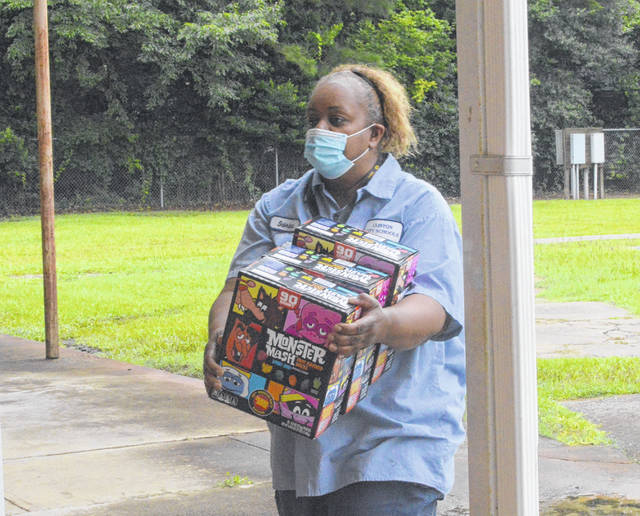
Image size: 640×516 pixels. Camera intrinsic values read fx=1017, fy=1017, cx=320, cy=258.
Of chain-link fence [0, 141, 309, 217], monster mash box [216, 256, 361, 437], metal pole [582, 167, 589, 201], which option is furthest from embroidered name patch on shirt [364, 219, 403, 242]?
metal pole [582, 167, 589, 201]

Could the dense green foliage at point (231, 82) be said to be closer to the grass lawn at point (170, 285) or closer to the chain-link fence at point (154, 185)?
the chain-link fence at point (154, 185)

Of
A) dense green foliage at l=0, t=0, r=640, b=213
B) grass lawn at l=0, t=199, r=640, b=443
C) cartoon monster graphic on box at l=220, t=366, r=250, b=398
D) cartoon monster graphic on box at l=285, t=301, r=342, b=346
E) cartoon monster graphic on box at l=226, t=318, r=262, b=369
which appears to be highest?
dense green foliage at l=0, t=0, r=640, b=213

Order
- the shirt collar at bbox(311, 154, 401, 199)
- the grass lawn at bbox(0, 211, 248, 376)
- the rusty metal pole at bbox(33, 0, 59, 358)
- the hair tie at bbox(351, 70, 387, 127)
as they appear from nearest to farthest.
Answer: the shirt collar at bbox(311, 154, 401, 199) → the hair tie at bbox(351, 70, 387, 127) → the rusty metal pole at bbox(33, 0, 59, 358) → the grass lawn at bbox(0, 211, 248, 376)

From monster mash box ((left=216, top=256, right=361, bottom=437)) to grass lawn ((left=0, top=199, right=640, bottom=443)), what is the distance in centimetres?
398

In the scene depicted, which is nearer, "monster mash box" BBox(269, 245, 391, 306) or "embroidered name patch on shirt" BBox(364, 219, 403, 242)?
"monster mash box" BBox(269, 245, 391, 306)

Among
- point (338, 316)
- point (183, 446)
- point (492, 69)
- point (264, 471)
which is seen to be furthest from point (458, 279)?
point (183, 446)

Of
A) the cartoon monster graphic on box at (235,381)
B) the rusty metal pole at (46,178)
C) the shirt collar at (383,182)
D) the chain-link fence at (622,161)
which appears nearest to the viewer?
the cartoon monster graphic on box at (235,381)

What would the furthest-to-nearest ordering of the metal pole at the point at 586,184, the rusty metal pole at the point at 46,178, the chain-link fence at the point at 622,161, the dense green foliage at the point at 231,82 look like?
the chain-link fence at the point at 622,161
the metal pole at the point at 586,184
the dense green foliage at the point at 231,82
the rusty metal pole at the point at 46,178

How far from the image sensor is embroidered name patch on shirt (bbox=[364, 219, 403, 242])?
245 cm

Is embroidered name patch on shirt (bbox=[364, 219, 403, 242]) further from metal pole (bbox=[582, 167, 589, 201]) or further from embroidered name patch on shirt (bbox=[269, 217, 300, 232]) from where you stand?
metal pole (bbox=[582, 167, 589, 201])

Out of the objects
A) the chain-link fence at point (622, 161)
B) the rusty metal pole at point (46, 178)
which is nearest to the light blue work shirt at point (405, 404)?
the rusty metal pole at point (46, 178)

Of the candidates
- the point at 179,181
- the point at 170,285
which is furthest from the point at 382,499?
the point at 179,181

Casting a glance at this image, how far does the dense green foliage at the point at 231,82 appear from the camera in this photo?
96.5 feet

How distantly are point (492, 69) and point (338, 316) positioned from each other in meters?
0.58
